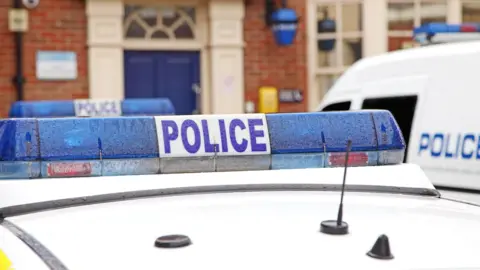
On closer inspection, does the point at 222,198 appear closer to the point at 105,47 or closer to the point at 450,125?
the point at 450,125

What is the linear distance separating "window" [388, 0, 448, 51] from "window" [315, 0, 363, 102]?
0.46 meters

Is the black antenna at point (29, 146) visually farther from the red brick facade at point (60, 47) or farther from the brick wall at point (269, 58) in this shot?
the brick wall at point (269, 58)

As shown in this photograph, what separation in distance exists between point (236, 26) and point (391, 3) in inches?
94.3

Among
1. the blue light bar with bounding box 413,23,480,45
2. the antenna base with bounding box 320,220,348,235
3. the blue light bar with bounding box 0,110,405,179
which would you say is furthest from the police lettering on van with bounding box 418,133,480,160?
the antenna base with bounding box 320,220,348,235

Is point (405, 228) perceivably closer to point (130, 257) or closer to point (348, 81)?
point (130, 257)

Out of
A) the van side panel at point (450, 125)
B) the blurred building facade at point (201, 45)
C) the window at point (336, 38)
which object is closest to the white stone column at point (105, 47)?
the blurred building facade at point (201, 45)

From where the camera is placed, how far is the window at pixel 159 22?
10398 mm

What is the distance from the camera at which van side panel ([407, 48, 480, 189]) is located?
3762 millimetres

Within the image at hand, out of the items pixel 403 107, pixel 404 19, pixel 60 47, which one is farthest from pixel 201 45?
pixel 403 107

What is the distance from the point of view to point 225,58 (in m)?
10.4

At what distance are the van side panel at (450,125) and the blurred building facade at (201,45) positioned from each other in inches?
249

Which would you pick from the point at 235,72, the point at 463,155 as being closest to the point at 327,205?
the point at 463,155

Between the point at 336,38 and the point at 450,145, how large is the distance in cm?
716

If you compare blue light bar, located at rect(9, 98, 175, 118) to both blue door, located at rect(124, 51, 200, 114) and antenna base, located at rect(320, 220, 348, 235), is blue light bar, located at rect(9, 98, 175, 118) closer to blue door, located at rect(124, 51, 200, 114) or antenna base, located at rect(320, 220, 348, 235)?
blue door, located at rect(124, 51, 200, 114)
